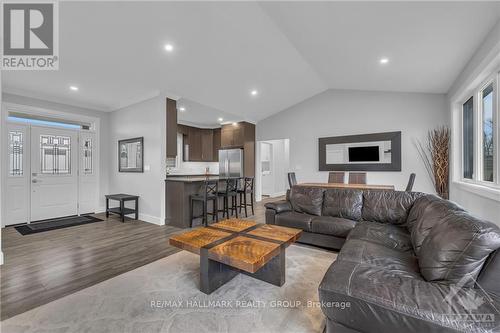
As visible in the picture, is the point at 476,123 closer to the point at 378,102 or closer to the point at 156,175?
the point at 378,102

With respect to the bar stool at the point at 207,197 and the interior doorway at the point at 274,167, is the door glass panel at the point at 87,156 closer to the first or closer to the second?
the bar stool at the point at 207,197

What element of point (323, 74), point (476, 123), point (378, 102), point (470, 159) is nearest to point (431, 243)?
point (476, 123)

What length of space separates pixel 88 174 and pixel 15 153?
1359mm

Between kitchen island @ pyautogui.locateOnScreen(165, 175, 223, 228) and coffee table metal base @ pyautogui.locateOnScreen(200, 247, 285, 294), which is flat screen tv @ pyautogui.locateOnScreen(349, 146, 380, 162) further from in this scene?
coffee table metal base @ pyautogui.locateOnScreen(200, 247, 285, 294)

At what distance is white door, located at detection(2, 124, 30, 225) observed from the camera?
4.38 m

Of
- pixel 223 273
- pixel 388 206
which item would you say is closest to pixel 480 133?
pixel 388 206

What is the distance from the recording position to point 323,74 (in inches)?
199

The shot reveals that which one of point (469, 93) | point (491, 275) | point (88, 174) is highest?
point (469, 93)

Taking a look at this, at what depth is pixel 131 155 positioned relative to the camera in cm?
521

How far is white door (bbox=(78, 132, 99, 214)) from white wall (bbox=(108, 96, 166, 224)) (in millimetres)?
611

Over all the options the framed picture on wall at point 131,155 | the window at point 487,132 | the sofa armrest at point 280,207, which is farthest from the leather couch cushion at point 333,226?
the framed picture on wall at point 131,155

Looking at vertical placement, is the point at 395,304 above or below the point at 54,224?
above

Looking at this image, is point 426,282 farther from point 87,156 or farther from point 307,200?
point 87,156

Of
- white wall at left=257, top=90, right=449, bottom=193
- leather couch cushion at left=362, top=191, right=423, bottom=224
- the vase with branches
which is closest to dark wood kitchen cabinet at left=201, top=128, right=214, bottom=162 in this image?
white wall at left=257, top=90, right=449, bottom=193
